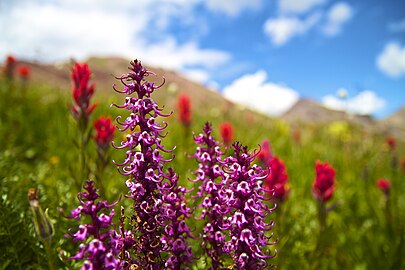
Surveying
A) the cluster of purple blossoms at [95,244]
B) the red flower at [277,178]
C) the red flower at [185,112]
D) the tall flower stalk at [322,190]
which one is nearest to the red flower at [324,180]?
the tall flower stalk at [322,190]

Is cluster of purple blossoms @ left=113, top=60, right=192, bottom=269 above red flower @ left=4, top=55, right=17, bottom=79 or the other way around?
the other way around

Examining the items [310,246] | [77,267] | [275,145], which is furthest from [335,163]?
[77,267]

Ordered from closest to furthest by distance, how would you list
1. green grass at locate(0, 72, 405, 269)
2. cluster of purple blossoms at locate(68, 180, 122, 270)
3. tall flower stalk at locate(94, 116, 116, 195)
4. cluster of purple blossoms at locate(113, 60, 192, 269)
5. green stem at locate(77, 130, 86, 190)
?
cluster of purple blossoms at locate(68, 180, 122, 270), cluster of purple blossoms at locate(113, 60, 192, 269), green grass at locate(0, 72, 405, 269), green stem at locate(77, 130, 86, 190), tall flower stalk at locate(94, 116, 116, 195)

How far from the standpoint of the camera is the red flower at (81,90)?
299cm

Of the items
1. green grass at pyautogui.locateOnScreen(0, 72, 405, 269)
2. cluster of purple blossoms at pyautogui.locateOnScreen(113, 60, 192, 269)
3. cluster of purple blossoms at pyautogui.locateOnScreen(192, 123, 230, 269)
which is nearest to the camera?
cluster of purple blossoms at pyautogui.locateOnScreen(113, 60, 192, 269)

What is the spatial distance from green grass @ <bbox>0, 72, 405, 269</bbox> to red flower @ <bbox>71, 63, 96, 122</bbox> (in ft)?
1.47

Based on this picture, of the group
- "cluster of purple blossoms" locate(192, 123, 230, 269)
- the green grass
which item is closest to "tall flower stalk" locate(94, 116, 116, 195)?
the green grass

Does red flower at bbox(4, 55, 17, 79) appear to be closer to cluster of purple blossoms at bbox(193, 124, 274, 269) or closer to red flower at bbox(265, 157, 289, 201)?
red flower at bbox(265, 157, 289, 201)

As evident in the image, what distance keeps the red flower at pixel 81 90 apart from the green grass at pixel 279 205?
0.45m

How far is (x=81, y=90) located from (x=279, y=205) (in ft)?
6.69

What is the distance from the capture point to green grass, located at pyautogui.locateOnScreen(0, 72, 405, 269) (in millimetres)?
2053

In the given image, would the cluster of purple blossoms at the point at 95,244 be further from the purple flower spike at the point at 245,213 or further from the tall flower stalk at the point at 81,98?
the tall flower stalk at the point at 81,98

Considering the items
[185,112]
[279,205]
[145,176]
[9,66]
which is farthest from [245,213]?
[9,66]

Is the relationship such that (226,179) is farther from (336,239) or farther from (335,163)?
(335,163)
